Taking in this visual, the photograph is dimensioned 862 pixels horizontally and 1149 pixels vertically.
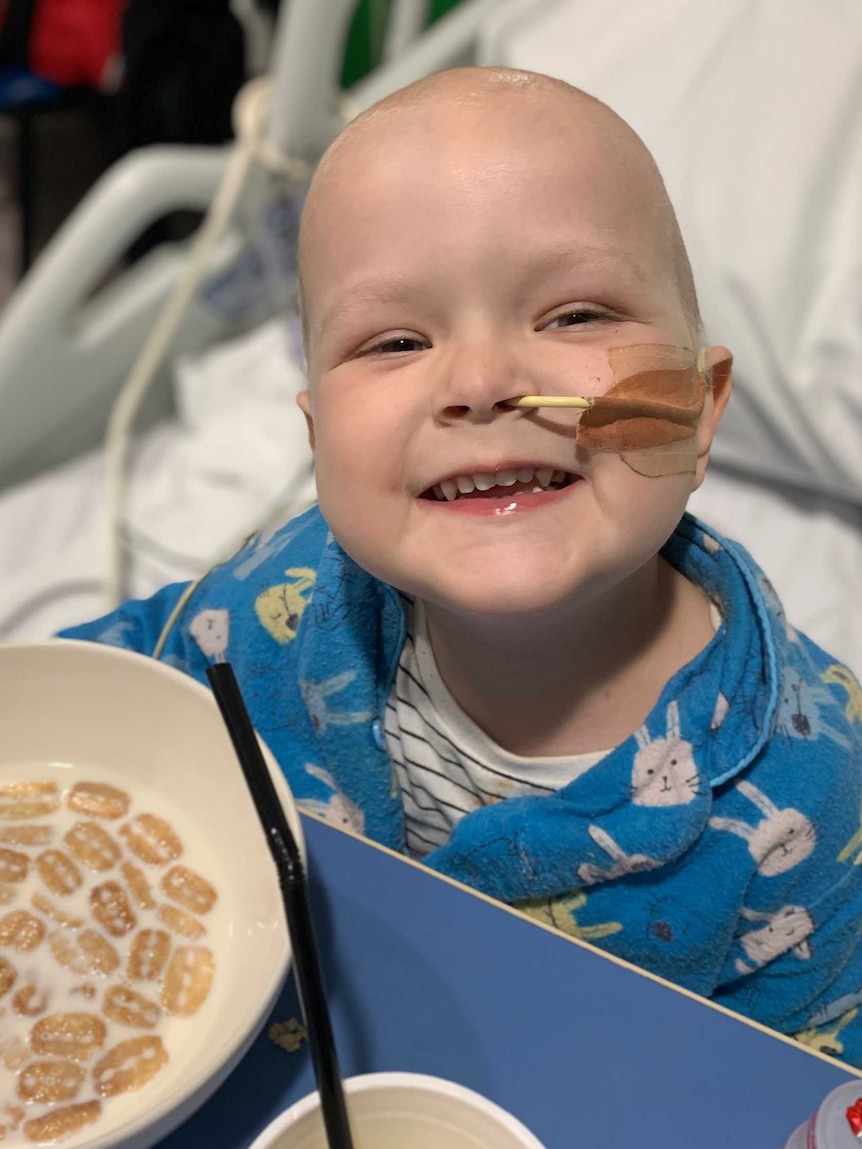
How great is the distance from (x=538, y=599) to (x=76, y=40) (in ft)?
6.59

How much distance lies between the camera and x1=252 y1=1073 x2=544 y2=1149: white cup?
50cm

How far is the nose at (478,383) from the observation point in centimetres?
56

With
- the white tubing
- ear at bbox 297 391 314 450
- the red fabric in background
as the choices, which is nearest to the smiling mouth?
ear at bbox 297 391 314 450

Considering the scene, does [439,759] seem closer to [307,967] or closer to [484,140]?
[307,967]

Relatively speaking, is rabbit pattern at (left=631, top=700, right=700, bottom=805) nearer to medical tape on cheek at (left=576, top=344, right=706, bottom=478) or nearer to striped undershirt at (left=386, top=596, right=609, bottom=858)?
striped undershirt at (left=386, top=596, right=609, bottom=858)

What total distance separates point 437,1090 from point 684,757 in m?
0.29

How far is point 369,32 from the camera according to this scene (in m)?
1.81

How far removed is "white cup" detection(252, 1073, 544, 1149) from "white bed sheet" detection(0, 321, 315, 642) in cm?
81

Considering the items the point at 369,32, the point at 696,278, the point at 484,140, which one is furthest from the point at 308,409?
the point at 369,32

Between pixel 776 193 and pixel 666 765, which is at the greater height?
pixel 776 193

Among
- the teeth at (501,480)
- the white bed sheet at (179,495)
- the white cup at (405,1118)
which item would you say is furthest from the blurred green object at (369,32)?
the white cup at (405,1118)

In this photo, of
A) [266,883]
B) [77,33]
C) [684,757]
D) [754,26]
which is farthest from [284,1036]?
[77,33]

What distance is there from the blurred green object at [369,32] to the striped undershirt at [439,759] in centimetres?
134

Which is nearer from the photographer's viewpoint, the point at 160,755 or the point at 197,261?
the point at 160,755
